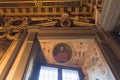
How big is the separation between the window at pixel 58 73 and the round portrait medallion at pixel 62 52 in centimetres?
41

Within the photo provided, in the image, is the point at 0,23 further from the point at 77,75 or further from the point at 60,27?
the point at 77,75

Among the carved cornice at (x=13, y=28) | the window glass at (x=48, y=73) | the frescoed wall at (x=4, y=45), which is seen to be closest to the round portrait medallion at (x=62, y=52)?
the window glass at (x=48, y=73)

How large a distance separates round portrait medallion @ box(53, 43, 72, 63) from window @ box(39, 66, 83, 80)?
0.41 m

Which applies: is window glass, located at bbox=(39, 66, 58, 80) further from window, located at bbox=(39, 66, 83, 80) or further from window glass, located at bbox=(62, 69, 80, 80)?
window glass, located at bbox=(62, 69, 80, 80)

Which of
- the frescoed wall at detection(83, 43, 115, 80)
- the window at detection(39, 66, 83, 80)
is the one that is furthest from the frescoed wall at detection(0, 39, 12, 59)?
the frescoed wall at detection(83, 43, 115, 80)

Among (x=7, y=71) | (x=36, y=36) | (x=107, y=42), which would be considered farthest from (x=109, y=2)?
(x=7, y=71)

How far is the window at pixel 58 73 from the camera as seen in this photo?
752 cm

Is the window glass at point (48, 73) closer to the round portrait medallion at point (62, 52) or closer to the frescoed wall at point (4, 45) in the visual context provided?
the round portrait medallion at point (62, 52)

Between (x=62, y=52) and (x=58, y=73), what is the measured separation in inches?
41.2

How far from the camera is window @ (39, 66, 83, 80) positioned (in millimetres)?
7516

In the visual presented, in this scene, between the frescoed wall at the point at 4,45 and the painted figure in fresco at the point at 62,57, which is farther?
the painted figure in fresco at the point at 62,57

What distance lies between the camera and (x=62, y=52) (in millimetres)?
8570

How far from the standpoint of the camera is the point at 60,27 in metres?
9.51

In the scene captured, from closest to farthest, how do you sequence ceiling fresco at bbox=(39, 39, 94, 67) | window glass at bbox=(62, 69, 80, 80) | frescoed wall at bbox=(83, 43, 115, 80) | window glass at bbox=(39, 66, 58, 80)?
frescoed wall at bbox=(83, 43, 115, 80) → window glass at bbox=(39, 66, 58, 80) → window glass at bbox=(62, 69, 80, 80) → ceiling fresco at bbox=(39, 39, 94, 67)
